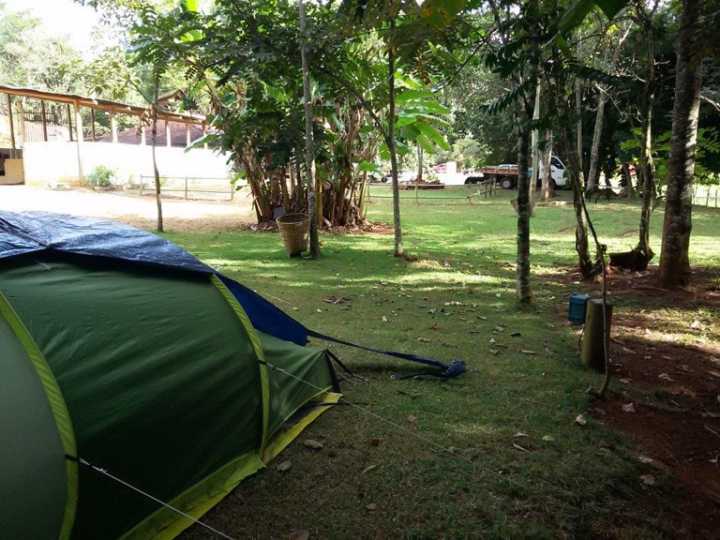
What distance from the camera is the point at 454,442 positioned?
3.76m

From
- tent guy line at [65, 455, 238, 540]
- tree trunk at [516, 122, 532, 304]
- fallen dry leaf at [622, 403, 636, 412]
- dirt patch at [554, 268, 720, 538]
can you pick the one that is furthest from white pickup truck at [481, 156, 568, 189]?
tent guy line at [65, 455, 238, 540]

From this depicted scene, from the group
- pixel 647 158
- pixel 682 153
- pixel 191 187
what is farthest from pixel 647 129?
pixel 191 187

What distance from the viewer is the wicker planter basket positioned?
1047 cm

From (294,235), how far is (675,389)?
7196mm

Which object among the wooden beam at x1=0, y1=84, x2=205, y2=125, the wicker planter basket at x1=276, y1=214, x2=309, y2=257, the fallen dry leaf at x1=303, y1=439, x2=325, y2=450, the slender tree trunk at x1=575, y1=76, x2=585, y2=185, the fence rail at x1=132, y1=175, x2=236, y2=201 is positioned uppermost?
the wooden beam at x1=0, y1=84, x2=205, y2=125

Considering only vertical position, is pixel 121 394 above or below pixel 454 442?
above

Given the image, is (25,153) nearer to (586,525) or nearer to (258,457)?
(258,457)

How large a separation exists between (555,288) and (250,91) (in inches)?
287

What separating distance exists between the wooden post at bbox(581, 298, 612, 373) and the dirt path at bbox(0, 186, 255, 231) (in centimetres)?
1112

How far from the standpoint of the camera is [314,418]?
4074 millimetres

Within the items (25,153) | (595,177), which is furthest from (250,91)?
(595,177)

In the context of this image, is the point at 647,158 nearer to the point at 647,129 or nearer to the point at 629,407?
the point at 647,129

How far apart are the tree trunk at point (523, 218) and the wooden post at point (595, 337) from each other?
1826 mm

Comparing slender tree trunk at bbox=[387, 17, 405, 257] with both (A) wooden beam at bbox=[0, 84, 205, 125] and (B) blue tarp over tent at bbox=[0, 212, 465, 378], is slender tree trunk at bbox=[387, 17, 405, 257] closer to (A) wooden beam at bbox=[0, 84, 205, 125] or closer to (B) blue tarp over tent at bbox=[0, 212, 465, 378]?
(B) blue tarp over tent at bbox=[0, 212, 465, 378]
